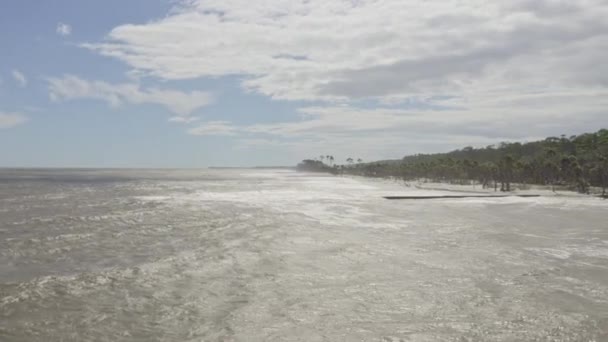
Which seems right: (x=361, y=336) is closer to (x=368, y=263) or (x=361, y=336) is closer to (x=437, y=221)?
(x=368, y=263)

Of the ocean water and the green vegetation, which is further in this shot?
the green vegetation

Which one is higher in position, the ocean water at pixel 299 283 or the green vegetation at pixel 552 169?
the green vegetation at pixel 552 169

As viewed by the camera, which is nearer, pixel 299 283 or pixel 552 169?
pixel 299 283

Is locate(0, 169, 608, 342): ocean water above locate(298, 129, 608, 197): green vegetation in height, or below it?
below

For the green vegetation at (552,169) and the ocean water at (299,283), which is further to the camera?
the green vegetation at (552,169)

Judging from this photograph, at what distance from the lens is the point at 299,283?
20703 mm

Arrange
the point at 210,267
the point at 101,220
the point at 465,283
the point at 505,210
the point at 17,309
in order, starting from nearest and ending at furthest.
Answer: the point at 17,309, the point at 465,283, the point at 210,267, the point at 101,220, the point at 505,210

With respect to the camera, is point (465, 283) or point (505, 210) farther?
point (505, 210)

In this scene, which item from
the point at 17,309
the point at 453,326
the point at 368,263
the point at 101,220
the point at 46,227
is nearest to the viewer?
the point at 453,326

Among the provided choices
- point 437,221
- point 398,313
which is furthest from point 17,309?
point 437,221

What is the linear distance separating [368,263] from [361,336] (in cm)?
1146

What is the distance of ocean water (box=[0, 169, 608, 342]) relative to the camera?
1466cm

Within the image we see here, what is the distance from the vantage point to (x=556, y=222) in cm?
4638

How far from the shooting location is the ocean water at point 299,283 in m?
Answer: 14.7
